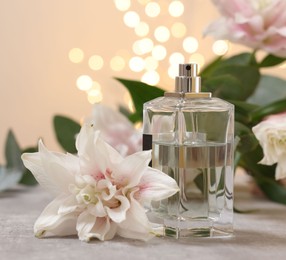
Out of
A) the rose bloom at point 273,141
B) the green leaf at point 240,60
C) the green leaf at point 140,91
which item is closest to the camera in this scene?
the rose bloom at point 273,141

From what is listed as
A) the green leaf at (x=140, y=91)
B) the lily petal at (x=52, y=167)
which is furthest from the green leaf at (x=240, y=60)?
the lily petal at (x=52, y=167)

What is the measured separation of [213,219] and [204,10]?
906 millimetres

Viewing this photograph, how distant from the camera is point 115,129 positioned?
3.04 feet

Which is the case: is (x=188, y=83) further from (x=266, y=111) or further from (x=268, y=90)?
(x=268, y=90)

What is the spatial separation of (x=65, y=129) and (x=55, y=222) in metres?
0.39

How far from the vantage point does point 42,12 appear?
1.43 m

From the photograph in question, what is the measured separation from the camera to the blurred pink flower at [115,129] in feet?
3.03

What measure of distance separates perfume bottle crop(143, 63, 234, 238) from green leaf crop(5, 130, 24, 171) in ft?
1.30

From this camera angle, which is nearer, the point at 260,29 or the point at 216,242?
the point at 216,242

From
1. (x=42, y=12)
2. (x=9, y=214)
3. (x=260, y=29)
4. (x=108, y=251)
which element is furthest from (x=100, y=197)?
(x=42, y=12)

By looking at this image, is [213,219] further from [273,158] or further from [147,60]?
[147,60]

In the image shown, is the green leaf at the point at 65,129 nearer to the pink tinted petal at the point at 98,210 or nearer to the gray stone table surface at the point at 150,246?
the gray stone table surface at the point at 150,246

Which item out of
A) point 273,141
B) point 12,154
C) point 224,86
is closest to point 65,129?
point 12,154

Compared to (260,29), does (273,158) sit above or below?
below
